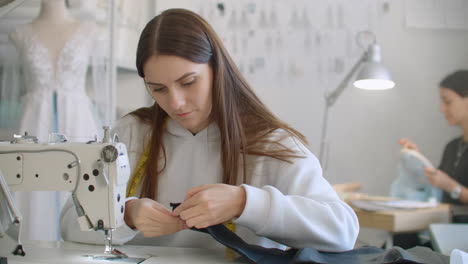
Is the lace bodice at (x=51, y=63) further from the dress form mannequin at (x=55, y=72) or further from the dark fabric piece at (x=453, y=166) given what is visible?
the dark fabric piece at (x=453, y=166)

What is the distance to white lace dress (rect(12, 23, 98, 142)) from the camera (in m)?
2.22

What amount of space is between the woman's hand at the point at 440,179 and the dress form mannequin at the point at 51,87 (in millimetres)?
1622

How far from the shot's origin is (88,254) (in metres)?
1.01

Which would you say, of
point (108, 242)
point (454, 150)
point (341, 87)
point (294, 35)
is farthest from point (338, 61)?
point (108, 242)

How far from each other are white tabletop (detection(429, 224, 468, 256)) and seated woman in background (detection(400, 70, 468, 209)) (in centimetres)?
46

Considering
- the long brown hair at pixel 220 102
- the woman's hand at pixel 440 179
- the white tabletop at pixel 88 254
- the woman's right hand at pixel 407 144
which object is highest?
the long brown hair at pixel 220 102

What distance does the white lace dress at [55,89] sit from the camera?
7.29ft

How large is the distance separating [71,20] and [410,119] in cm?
174

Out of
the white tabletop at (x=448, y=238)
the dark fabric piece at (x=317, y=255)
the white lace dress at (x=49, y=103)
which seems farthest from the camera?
the white lace dress at (x=49, y=103)

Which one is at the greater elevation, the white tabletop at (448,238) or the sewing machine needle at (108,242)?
A: the sewing machine needle at (108,242)

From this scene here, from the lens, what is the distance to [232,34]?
2.63 metres

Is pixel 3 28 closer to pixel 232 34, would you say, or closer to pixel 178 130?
pixel 232 34

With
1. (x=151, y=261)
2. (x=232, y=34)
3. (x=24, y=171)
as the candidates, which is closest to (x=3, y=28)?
(x=232, y=34)

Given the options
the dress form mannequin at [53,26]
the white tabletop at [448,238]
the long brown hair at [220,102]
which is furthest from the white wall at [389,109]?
the long brown hair at [220,102]
